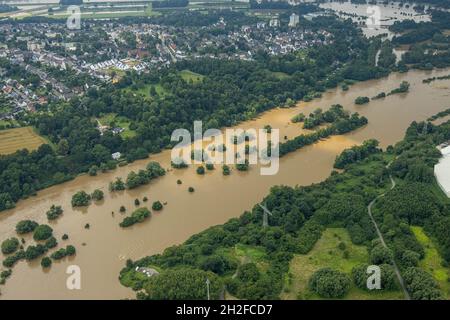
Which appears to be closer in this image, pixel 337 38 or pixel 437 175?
pixel 437 175

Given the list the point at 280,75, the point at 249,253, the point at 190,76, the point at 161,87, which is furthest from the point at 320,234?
the point at 280,75

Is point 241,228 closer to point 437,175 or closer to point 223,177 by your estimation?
point 223,177

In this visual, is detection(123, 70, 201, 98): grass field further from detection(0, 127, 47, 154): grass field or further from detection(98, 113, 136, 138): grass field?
detection(0, 127, 47, 154): grass field

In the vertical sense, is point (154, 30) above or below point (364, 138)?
above

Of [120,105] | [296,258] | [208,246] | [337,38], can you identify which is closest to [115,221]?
[208,246]

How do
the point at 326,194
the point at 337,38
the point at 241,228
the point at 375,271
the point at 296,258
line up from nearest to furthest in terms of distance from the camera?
the point at 375,271, the point at 296,258, the point at 241,228, the point at 326,194, the point at 337,38

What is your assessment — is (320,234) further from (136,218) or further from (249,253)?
(136,218)
